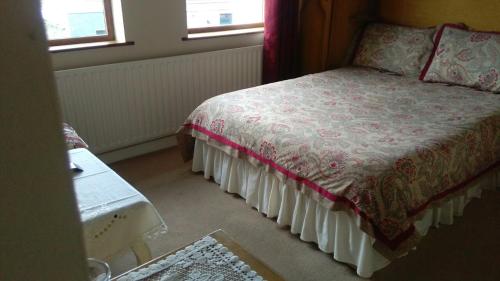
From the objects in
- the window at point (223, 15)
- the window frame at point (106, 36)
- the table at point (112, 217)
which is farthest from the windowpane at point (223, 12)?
the table at point (112, 217)

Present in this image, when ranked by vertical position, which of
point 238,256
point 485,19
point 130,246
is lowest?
point 130,246

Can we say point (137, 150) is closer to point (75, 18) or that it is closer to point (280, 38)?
point (75, 18)

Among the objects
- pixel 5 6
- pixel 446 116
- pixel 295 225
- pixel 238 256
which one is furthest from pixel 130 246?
pixel 446 116

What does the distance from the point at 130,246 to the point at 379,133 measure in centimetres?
129

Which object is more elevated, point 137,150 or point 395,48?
point 395,48

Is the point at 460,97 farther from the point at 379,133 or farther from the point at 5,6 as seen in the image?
the point at 5,6

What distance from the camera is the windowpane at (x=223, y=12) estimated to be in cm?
321

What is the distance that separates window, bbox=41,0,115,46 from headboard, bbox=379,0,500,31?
2.38 m

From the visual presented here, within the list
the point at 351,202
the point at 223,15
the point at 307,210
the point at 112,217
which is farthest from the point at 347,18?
the point at 112,217

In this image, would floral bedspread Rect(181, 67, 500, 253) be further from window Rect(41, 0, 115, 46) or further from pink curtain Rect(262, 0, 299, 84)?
window Rect(41, 0, 115, 46)

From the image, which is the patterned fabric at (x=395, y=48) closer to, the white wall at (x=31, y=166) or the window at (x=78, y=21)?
the window at (x=78, y=21)

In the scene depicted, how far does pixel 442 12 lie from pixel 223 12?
1792 millimetres

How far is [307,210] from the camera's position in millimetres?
1975

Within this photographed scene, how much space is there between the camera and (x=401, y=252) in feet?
5.44
